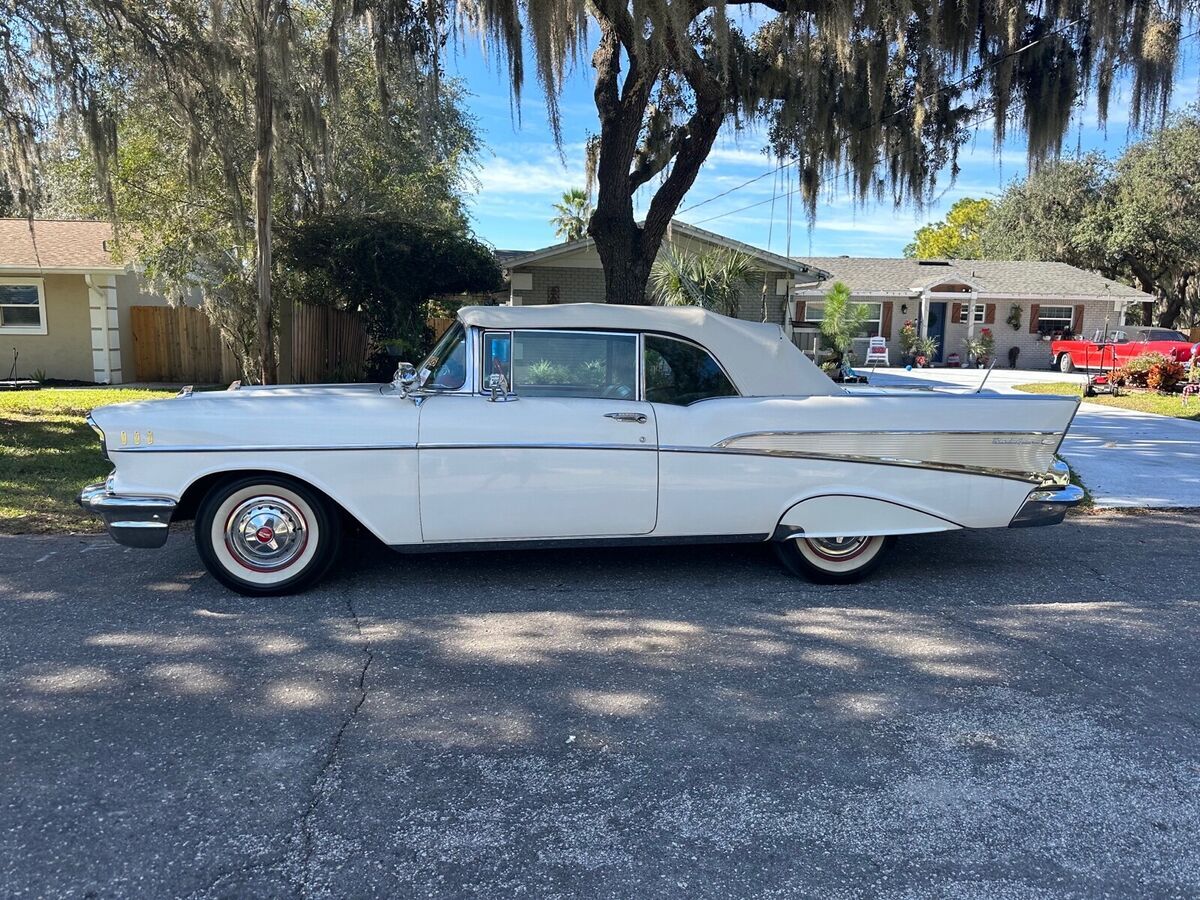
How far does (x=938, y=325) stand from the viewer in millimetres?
31203

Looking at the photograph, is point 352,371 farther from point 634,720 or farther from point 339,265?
point 634,720

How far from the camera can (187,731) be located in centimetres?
341

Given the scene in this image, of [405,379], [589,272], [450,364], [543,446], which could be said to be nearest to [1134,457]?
[543,446]

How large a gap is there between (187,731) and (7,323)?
63.8 feet

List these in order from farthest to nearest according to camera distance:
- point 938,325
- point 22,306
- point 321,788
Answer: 1. point 938,325
2. point 22,306
3. point 321,788

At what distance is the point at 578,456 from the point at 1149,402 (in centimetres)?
1627

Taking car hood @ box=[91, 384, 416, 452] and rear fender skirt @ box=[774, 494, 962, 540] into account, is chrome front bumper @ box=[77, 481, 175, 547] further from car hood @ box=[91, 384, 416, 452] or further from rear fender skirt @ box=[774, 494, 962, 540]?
rear fender skirt @ box=[774, 494, 962, 540]

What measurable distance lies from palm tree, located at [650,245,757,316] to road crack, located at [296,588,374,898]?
1194 centimetres

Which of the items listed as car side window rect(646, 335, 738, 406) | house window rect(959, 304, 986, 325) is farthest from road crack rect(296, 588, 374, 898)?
house window rect(959, 304, 986, 325)

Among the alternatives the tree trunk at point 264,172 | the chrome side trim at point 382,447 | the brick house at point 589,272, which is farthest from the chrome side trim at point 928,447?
the brick house at point 589,272

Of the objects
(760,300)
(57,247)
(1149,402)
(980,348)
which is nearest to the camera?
(1149,402)

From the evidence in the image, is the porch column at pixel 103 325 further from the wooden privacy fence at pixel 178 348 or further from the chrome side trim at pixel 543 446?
the chrome side trim at pixel 543 446

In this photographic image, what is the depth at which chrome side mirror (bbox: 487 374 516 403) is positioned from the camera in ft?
16.5

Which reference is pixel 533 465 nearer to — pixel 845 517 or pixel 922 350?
pixel 845 517
